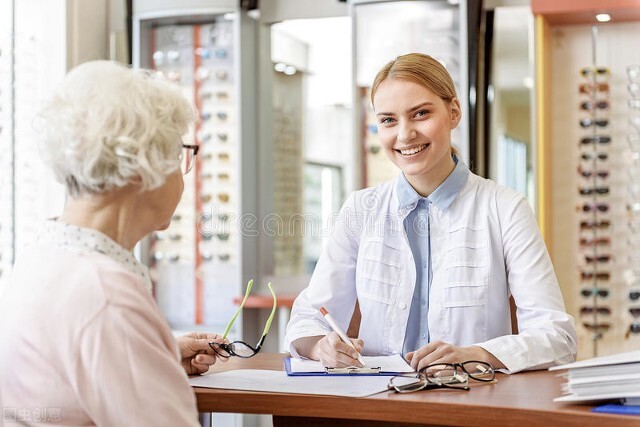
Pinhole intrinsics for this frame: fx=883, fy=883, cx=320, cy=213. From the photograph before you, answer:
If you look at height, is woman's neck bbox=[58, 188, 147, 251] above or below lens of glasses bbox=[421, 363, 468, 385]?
above

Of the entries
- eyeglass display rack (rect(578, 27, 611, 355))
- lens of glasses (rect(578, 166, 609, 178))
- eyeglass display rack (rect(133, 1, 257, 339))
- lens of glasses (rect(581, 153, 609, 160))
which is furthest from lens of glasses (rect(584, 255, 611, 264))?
eyeglass display rack (rect(133, 1, 257, 339))

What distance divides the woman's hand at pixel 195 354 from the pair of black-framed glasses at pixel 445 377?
0.46 meters

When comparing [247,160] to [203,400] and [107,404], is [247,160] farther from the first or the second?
[107,404]

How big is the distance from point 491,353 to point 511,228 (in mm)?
434

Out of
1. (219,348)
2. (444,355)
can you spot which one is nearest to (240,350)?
(219,348)

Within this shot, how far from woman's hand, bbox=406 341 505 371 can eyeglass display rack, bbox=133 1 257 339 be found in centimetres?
329

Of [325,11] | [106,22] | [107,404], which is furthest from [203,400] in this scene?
[106,22]

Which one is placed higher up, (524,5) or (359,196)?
(524,5)

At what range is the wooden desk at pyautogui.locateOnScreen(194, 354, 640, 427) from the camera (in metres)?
1.64

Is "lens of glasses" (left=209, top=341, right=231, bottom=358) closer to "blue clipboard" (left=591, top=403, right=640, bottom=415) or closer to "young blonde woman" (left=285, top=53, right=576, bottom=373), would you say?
"young blonde woman" (left=285, top=53, right=576, bottom=373)

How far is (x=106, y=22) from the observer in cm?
568

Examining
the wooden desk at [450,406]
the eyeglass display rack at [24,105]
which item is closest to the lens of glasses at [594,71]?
the eyeglass display rack at [24,105]

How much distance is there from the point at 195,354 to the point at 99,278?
2.73 ft

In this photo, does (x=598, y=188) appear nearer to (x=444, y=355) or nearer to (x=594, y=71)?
(x=594, y=71)
